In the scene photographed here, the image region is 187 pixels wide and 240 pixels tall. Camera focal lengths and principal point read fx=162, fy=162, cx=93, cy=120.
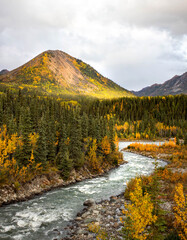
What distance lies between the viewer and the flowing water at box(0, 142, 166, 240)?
13461 mm

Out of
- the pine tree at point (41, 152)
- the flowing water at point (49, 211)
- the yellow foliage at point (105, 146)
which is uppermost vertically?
the pine tree at point (41, 152)

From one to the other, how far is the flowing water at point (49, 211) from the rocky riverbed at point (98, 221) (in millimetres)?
938

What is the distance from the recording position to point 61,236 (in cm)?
1282

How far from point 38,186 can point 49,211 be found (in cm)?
648

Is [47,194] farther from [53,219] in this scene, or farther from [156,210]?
[156,210]

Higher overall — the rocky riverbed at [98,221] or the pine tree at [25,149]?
the pine tree at [25,149]

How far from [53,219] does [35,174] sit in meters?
9.54

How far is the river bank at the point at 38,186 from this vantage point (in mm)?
19156

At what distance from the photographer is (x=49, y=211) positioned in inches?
679

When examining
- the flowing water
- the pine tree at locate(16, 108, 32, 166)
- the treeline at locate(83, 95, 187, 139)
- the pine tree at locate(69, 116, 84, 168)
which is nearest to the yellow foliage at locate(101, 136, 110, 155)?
the pine tree at locate(69, 116, 84, 168)

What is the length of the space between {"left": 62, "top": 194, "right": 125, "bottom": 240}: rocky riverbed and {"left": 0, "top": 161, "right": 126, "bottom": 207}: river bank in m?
7.50

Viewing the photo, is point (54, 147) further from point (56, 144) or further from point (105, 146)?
point (105, 146)

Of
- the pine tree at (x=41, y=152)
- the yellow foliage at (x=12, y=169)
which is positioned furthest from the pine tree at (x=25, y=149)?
the pine tree at (x=41, y=152)

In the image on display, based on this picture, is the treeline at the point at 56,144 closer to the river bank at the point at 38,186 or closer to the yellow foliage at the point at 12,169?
the yellow foliage at the point at 12,169
